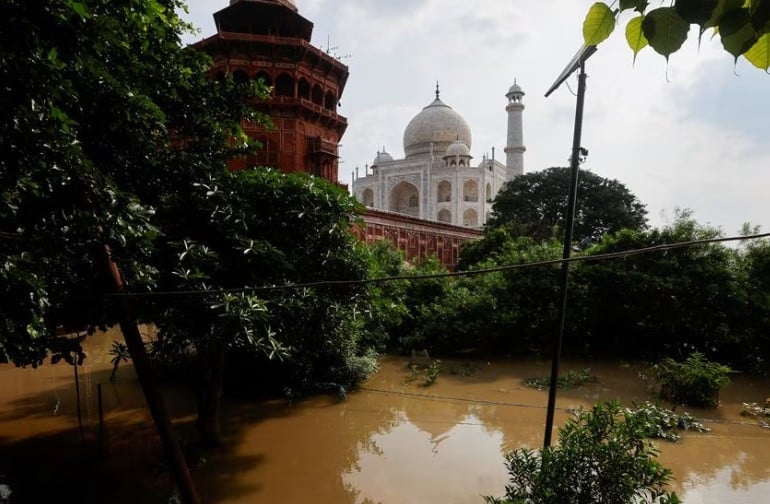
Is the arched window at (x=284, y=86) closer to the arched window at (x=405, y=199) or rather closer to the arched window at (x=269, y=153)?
the arched window at (x=269, y=153)

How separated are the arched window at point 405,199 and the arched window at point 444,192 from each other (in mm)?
2024

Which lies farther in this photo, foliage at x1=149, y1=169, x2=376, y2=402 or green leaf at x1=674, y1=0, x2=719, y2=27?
foliage at x1=149, y1=169, x2=376, y2=402

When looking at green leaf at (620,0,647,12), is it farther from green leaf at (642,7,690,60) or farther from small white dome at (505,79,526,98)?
small white dome at (505,79,526,98)

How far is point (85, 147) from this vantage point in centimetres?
512

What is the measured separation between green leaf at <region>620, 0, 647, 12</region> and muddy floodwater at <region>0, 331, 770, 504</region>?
650cm

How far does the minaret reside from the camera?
43.0 metres

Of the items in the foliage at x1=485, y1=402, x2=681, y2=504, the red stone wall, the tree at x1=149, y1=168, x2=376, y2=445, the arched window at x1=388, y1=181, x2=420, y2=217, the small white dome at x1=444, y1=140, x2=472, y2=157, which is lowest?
the foliage at x1=485, y1=402, x2=681, y2=504

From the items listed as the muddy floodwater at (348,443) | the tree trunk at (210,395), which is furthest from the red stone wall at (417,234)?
the tree trunk at (210,395)

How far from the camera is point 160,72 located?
5875mm

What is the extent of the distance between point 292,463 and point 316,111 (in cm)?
1418

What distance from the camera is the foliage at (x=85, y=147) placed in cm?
336

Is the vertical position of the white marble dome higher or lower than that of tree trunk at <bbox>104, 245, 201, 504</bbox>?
higher

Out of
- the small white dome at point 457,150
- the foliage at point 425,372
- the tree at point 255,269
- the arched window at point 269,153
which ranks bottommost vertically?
the foliage at point 425,372

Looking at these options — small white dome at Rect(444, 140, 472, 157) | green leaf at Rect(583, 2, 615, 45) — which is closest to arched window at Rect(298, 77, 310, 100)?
green leaf at Rect(583, 2, 615, 45)
